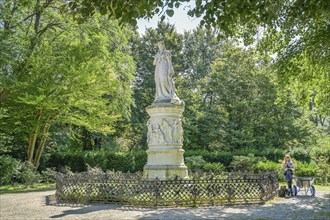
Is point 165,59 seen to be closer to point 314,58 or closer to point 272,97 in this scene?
point 314,58

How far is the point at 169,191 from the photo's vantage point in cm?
1122

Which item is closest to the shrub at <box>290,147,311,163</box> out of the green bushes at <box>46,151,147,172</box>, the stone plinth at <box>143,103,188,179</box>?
the green bushes at <box>46,151,147,172</box>

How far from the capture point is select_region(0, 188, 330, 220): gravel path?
9.21m

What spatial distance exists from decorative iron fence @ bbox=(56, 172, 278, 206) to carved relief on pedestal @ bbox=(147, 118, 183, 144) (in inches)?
90.8

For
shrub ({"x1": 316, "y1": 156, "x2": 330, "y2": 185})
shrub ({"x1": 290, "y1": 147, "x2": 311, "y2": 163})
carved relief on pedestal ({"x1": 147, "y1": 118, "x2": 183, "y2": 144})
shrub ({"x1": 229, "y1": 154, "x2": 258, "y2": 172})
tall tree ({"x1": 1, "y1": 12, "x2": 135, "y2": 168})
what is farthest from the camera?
shrub ({"x1": 290, "y1": 147, "x2": 311, "y2": 163})

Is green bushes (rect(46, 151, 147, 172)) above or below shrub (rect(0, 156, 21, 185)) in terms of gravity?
above

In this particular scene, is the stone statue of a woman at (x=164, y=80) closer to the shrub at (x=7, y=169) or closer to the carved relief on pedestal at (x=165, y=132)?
the carved relief on pedestal at (x=165, y=132)

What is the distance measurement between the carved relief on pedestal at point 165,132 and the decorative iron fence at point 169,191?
2.31 m

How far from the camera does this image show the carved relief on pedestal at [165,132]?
13.9 metres

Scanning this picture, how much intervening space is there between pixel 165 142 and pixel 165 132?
385 millimetres

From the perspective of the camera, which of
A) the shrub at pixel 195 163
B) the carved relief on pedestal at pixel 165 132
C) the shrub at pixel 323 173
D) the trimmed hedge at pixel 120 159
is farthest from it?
the trimmed hedge at pixel 120 159

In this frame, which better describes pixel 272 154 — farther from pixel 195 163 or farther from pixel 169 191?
pixel 169 191

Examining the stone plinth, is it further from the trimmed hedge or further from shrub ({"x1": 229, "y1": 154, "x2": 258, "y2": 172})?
the trimmed hedge

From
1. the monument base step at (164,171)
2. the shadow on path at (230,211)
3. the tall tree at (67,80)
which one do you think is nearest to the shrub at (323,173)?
the shadow on path at (230,211)
